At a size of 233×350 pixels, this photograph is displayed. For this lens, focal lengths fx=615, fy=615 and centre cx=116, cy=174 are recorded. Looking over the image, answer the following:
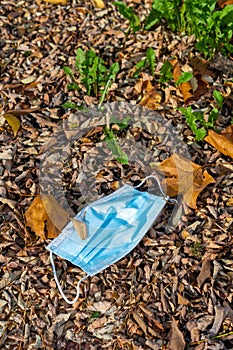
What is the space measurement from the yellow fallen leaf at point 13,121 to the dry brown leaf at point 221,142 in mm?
1184

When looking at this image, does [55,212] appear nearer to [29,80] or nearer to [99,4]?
[29,80]

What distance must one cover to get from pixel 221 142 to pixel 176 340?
1.25 meters

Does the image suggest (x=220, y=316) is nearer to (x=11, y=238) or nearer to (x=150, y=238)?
(x=150, y=238)

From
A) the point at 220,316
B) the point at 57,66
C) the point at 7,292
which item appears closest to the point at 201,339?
the point at 220,316

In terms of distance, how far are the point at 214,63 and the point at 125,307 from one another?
73.3 inches

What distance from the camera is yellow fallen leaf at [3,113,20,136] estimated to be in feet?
12.6

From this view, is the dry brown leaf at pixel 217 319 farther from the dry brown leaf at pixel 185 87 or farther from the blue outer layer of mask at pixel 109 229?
the dry brown leaf at pixel 185 87

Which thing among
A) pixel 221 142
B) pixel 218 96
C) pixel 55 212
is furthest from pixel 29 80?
pixel 221 142

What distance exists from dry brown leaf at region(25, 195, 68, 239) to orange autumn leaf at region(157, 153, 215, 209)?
0.63 meters

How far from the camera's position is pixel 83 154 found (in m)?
3.71

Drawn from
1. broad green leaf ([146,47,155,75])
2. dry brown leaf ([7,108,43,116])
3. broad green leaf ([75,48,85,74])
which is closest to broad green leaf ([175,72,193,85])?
broad green leaf ([146,47,155,75])

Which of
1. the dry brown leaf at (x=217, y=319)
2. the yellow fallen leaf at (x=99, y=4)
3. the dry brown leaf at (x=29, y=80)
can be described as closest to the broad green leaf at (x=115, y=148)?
the dry brown leaf at (x=29, y=80)

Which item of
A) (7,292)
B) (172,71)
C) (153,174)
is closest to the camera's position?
(7,292)

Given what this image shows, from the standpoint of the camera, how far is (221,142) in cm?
362
